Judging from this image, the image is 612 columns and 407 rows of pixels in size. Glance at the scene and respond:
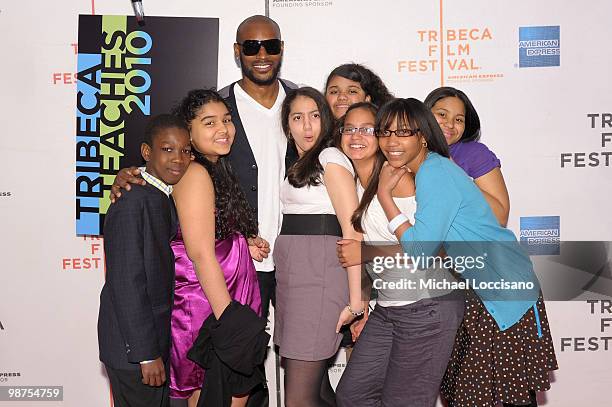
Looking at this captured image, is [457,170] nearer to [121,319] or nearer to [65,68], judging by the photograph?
[121,319]

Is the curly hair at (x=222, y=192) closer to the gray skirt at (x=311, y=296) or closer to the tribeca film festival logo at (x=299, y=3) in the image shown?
the gray skirt at (x=311, y=296)

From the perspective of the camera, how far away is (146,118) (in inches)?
131

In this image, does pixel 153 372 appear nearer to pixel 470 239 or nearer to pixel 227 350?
pixel 227 350

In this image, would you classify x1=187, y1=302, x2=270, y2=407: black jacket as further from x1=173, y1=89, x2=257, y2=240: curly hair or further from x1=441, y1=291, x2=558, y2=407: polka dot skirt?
x1=441, y1=291, x2=558, y2=407: polka dot skirt

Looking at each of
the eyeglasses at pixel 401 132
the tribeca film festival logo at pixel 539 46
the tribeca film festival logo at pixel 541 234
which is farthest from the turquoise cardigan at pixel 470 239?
the tribeca film festival logo at pixel 539 46

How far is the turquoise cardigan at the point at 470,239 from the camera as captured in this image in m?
2.10

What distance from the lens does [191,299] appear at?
7.77 ft

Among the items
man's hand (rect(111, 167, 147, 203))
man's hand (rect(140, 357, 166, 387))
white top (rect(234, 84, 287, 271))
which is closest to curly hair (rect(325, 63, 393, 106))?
white top (rect(234, 84, 287, 271))

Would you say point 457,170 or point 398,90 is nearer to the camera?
point 457,170

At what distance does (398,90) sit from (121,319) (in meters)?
2.01

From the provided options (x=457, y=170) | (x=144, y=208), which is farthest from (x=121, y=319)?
(x=457, y=170)

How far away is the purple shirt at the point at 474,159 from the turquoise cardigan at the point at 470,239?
1.37ft

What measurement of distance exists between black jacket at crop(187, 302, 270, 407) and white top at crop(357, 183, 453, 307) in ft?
1.61

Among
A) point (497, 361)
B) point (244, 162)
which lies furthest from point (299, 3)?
point (497, 361)
